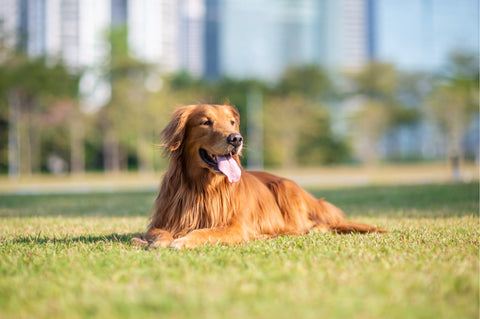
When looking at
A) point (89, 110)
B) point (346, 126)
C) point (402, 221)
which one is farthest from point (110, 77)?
point (402, 221)

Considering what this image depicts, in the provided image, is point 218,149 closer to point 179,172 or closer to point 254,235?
point 179,172

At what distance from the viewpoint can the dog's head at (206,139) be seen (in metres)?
4.37

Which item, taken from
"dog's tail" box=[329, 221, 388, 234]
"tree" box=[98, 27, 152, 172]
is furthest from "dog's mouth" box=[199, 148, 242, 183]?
"tree" box=[98, 27, 152, 172]

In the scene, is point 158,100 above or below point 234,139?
above

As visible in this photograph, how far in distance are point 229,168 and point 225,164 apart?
57 millimetres

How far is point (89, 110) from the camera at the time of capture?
121 ft

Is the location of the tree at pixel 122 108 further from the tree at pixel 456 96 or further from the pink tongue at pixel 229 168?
the pink tongue at pixel 229 168

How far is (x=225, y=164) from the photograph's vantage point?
4.43m

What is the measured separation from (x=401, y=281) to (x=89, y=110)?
122ft

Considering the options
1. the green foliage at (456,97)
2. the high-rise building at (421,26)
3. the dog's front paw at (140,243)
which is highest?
the high-rise building at (421,26)

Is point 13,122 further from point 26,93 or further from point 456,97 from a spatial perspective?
point 456,97

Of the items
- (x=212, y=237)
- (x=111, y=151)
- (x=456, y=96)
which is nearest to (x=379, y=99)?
(x=456, y=96)

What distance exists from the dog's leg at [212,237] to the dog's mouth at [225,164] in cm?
50

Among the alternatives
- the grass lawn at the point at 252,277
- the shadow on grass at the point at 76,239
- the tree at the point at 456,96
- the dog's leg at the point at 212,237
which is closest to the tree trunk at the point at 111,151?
the tree at the point at 456,96
